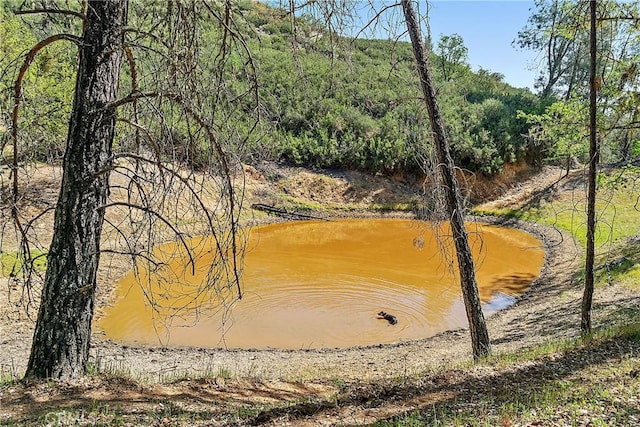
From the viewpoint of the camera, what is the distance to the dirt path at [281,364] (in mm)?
4023

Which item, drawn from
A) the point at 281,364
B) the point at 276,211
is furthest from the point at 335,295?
the point at 276,211

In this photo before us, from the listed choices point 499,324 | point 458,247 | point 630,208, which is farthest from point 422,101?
point 630,208

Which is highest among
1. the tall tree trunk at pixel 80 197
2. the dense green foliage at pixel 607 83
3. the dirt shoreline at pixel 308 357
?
the dense green foliage at pixel 607 83

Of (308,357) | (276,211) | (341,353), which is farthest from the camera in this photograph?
(276,211)

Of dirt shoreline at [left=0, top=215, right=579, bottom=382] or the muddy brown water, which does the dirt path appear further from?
the muddy brown water

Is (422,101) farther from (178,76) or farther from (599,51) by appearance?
(178,76)

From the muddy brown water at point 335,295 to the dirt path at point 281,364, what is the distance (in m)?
0.59

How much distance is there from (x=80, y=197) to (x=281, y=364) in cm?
475

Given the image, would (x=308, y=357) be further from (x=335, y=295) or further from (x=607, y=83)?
(x=607, y=83)

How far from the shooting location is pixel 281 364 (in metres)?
7.76

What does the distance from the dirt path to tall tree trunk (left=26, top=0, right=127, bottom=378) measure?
373 mm

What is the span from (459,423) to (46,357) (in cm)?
353

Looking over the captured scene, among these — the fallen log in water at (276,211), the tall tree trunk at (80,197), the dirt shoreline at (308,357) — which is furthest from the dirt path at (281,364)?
the fallen log in water at (276,211)

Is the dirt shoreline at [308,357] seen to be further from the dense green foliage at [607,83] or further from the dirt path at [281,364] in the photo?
the dense green foliage at [607,83]
